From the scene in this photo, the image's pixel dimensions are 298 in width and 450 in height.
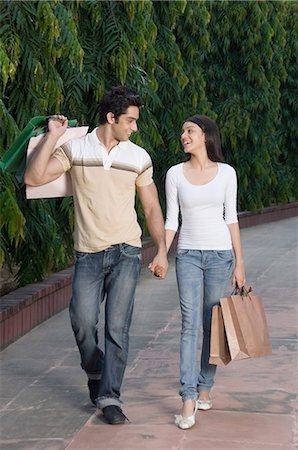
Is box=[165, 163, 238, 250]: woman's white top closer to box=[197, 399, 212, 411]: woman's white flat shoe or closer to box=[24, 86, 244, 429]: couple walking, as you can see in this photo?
box=[24, 86, 244, 429]: couple walking

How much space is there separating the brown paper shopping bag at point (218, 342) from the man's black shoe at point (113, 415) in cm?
58

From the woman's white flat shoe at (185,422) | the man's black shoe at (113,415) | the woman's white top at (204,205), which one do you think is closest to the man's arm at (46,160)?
the woman's white top at (204,205)

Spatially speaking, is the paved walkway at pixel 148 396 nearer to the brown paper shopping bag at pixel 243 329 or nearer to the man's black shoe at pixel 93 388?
the man's black shoe at pixel 93 388

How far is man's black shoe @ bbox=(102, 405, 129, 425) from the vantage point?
6094mm

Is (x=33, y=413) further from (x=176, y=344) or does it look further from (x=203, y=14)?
(x=203, y=14)

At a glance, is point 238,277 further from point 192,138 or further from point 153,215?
point 192,138

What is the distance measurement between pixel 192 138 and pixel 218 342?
113 centimetres

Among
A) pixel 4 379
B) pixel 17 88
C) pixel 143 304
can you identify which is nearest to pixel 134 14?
pixel 17 88

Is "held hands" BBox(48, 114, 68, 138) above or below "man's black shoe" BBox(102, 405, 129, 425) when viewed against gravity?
above

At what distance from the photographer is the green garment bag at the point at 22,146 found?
19.6ft

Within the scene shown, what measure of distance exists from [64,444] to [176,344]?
2.93 metres

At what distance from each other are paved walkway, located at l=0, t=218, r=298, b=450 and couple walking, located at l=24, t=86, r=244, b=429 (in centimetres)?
20

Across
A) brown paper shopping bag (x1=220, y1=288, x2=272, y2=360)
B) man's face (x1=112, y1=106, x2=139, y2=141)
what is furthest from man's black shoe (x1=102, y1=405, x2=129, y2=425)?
man's face (x1=112, y1=106, x2=139, y2=141)

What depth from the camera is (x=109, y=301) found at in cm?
613
